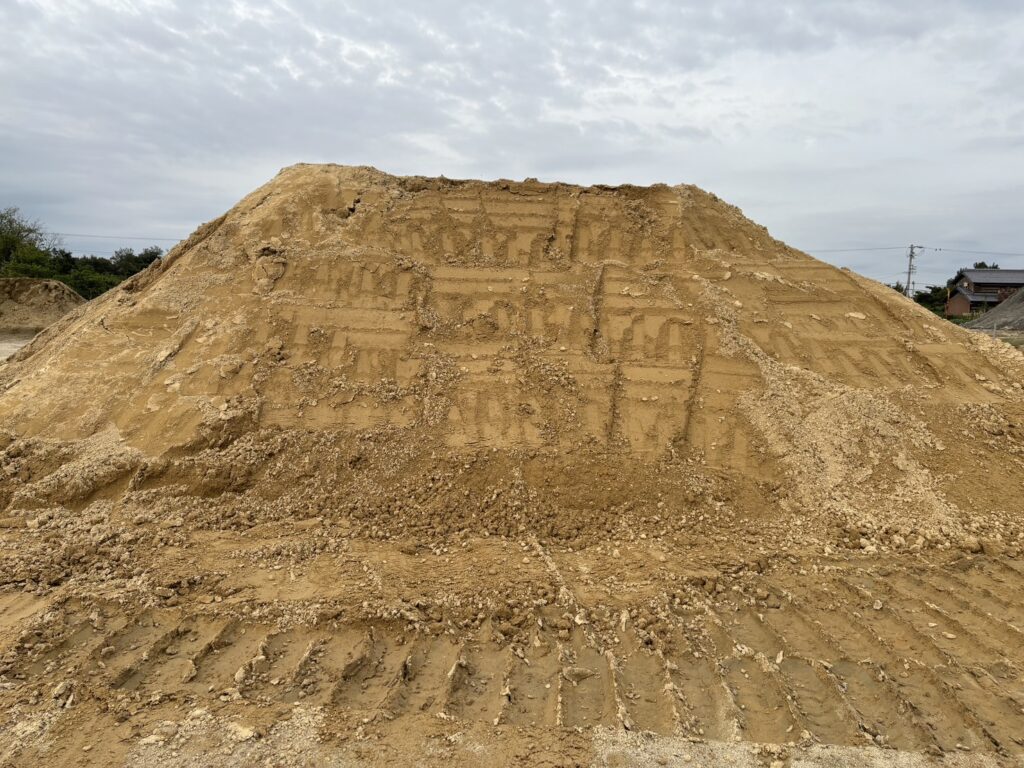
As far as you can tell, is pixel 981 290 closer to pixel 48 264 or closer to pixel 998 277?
pixel 998 277

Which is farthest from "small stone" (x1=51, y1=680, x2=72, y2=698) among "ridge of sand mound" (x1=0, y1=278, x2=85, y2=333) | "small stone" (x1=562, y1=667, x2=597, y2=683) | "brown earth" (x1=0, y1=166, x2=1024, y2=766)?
"ridge of sand mound" (x1=0, y1=278, x2=85, y2=333)

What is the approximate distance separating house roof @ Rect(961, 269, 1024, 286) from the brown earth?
1495 inches

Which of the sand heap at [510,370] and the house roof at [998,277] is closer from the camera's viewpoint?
the sand heap at [510,370]

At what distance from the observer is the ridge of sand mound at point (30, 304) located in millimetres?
22141

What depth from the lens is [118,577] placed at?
5.12 meters

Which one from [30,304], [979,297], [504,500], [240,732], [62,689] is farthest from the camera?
[979,297]

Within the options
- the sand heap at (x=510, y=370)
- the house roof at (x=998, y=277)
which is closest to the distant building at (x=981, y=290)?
the house roof at (x=998, y=277)

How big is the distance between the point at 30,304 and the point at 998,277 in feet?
170

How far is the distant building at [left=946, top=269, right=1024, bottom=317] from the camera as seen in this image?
38062 millimetres

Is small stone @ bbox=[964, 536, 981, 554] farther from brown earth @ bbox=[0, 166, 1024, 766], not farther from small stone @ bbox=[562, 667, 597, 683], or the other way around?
small stone @ bbox=[562, 667, 597, 683]

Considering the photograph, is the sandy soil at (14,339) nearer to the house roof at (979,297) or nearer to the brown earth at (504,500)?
the brown earth at (504,500)

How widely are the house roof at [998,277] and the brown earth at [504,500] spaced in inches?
1495

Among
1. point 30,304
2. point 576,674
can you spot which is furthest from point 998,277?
point 30,304

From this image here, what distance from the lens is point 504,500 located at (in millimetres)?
6441
